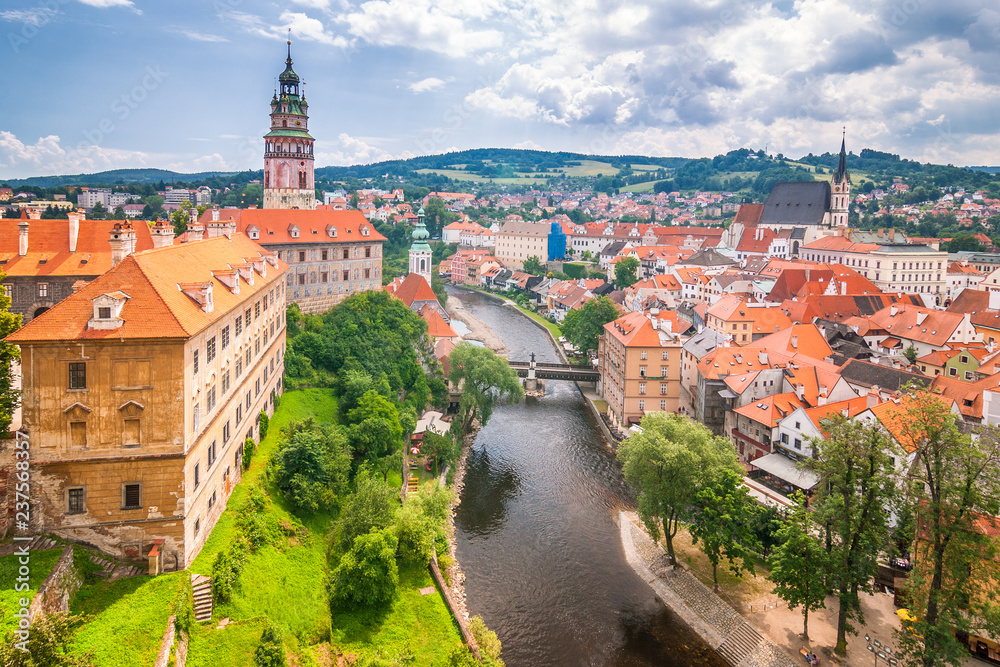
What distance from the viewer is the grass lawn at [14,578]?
520 inches

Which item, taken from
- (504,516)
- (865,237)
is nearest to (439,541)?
(504,516)

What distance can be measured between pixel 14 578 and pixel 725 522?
21.6 m

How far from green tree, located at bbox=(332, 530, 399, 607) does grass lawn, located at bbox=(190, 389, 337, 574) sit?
3.29 meters

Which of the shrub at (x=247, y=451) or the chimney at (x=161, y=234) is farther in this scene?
the chimney at (x=161, y=234)

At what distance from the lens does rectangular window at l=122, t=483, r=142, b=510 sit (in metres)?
17.3

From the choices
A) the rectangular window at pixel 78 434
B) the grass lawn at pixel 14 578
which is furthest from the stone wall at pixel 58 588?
the rectangular window at pixel 78 434

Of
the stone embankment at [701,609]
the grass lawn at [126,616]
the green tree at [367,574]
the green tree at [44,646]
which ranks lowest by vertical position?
the stone embankment at [701,609]

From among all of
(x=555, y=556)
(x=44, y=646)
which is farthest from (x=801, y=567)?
(x=44, y=646)

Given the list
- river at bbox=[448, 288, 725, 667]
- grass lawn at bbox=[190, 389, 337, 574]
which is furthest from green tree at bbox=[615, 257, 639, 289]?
grass lawn at bbox=[190, 389, 337, 574]

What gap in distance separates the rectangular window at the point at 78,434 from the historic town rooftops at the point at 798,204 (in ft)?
325

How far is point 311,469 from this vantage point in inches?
1000

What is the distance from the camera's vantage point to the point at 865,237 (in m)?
83.6

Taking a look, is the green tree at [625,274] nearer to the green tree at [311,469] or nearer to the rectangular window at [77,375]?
the green tree at [311,469]

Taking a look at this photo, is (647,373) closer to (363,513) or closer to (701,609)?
(701,609)
